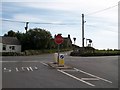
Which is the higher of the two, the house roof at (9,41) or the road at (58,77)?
the house roof at (9,41)

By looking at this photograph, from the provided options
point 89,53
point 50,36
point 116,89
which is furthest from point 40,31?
point 116,89

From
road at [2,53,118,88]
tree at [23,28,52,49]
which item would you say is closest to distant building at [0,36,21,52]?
tree at [23,28,52,49]

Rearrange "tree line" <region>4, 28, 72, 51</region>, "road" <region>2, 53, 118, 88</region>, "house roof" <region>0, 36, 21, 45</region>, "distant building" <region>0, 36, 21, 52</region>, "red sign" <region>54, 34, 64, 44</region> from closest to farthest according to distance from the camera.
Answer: "road" <region>2, 53, 118, 88</region> → "red sign" <region>54, 34, 64, 44</region> → "tree line" <region>4, 28, 72, 51</region> → "distant building" <region>0, 36, 21, 52</region> → "house roof" <region>0, 36, 21, 45</region>

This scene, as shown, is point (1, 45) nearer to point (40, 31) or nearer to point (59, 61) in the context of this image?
point (40, 31)

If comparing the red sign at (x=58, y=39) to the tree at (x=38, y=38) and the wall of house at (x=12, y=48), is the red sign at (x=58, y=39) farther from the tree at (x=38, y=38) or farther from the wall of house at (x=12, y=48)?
the wall of house at (x=12, y=48)

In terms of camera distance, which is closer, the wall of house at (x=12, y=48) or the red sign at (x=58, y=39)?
the red sign at (x=58, y=39)

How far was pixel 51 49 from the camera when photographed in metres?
82.2

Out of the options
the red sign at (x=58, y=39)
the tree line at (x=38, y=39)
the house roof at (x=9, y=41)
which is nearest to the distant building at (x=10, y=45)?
the house roof at (x=9, y=41)

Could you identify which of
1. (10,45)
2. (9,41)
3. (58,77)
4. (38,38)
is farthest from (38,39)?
(58,77)

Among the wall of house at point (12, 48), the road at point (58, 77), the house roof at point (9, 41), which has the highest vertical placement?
the house roof at point (9, 41)

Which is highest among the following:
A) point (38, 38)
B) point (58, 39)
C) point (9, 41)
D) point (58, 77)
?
point (38, 38)

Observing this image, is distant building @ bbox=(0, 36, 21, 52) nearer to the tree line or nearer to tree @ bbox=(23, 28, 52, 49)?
the tree line

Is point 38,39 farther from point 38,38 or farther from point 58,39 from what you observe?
point 58,39

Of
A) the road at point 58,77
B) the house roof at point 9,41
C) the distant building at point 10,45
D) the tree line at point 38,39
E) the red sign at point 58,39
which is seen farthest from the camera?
the house roof at point 9,41
